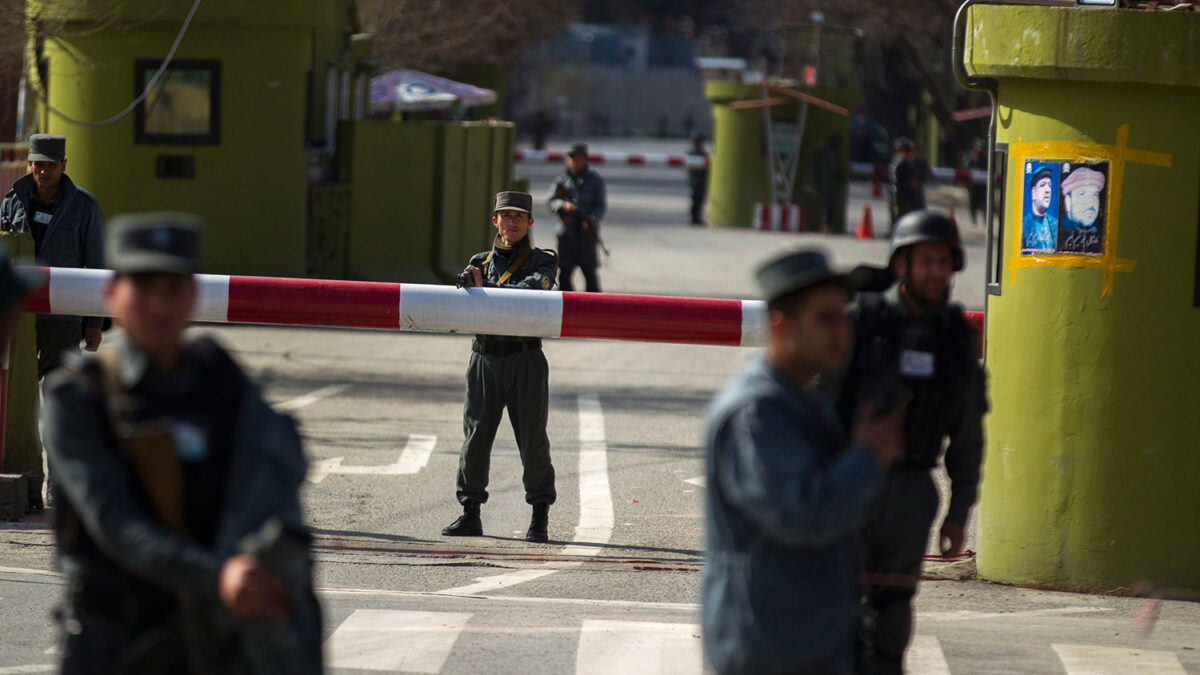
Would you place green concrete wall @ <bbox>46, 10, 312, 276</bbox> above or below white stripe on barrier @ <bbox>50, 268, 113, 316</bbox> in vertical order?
above

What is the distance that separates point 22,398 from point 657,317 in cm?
349

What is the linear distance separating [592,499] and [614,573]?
209cm

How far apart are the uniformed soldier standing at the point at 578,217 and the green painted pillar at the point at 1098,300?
10.3 m

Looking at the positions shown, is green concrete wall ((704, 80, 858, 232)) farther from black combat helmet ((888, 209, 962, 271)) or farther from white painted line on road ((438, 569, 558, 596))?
black combat helmet ((888, 209, 962, 271))

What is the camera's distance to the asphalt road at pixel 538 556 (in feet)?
21.4

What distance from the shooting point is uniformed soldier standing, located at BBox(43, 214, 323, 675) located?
3492 millimetres

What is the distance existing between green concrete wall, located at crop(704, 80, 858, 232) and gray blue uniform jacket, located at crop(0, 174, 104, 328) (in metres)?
23.7

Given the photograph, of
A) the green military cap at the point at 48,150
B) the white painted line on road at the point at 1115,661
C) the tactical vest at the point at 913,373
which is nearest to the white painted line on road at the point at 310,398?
the green military cap at the point at 48,150

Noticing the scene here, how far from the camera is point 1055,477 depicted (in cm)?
759

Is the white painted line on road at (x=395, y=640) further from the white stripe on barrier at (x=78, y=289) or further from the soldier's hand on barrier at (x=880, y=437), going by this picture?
the soldier's hand on barrier at (x=880, y=437)

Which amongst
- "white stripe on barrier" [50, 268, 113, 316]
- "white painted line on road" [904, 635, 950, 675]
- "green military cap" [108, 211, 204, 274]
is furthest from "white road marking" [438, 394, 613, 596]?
"green military cap" [108, 211, 204, 274]

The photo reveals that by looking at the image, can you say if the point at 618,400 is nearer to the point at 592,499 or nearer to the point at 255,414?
the point at 592,499

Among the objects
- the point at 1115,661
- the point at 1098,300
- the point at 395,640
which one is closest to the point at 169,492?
the point at 395,640

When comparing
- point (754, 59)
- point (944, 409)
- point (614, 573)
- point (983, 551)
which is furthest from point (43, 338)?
point (754, 59)
